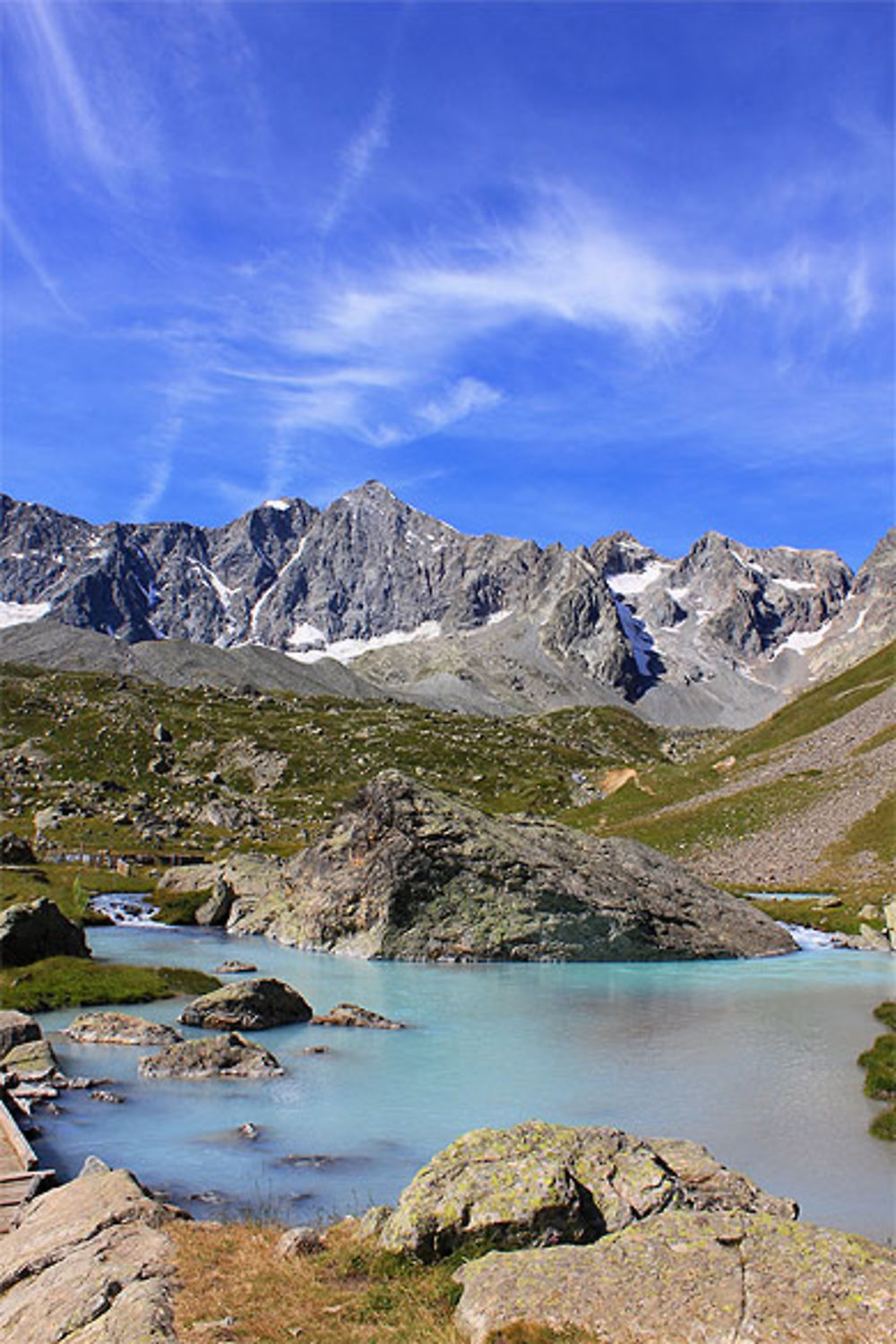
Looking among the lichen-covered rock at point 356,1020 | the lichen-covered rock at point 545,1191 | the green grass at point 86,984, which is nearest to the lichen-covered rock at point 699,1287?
the lichen-covered rock at point 545,1191

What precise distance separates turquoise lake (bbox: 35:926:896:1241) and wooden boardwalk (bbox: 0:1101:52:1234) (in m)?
1.21

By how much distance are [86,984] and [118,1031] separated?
8573 mm

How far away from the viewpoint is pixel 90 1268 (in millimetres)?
12883

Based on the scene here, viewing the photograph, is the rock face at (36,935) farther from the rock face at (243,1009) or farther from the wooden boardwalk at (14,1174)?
the wooden boardwalk at (14,1174)

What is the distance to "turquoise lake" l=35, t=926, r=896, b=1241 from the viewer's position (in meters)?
21.0

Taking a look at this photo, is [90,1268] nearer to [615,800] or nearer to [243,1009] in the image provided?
[243,1009]

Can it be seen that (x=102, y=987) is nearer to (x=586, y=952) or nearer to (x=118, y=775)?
(x=586, y=952)

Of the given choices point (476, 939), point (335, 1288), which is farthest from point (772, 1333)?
point (476, 939)

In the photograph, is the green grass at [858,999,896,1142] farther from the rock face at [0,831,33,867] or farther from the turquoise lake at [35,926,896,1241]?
the rock face at [0,831,33,867]

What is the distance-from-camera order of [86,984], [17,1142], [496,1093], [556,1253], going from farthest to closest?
[86,984] < [496,1093] < [17,1142] < [556,1253]

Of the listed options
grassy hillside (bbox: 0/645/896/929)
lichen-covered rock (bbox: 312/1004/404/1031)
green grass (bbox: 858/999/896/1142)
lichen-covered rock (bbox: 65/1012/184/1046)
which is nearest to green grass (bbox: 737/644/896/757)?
grassy hillside (bbox: 0/645/896/929)

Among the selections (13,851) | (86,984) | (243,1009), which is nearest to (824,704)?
(13,851)

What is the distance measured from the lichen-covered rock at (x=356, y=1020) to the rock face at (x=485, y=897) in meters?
17.9

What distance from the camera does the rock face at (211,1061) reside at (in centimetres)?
2952
